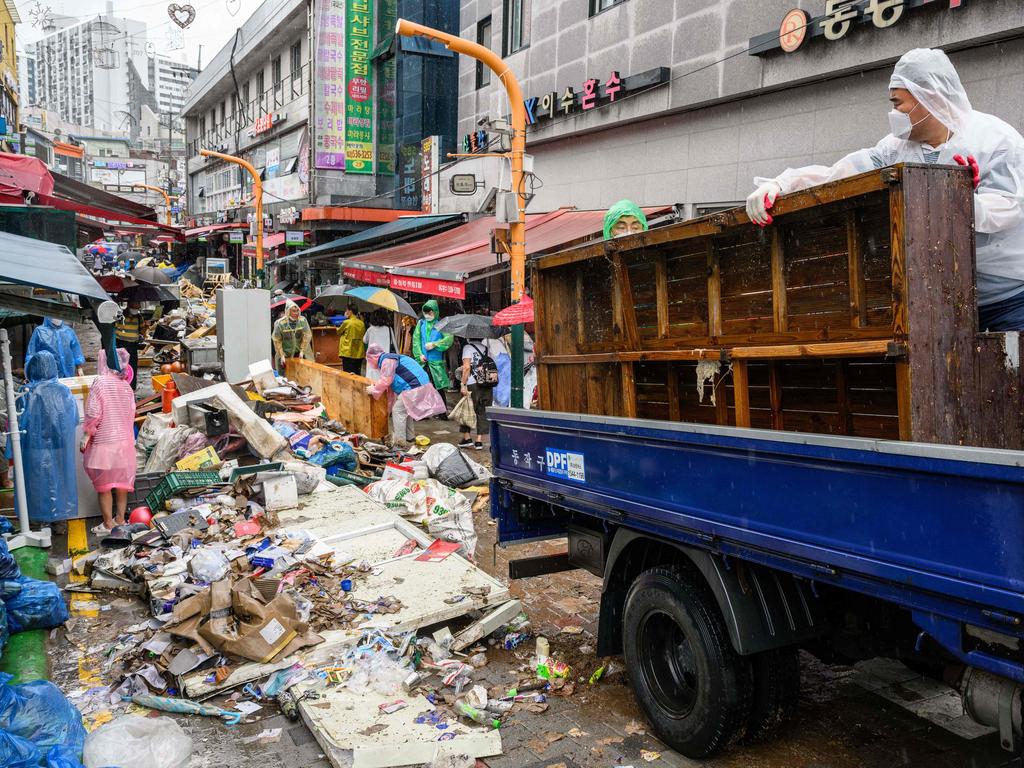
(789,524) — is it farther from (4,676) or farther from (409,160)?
(409,160)

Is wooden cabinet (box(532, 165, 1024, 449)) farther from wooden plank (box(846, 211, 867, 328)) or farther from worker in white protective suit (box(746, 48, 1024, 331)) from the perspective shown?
worker in white protective suit (box(746, 48, 1024, 331))

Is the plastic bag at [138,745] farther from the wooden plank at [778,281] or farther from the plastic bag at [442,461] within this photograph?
the plastic bag at [442,461]

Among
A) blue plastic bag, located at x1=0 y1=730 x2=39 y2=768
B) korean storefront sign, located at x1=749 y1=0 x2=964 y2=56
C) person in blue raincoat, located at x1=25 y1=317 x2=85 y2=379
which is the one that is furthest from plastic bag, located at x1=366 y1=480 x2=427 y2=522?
korean storefront sign, located at x1=749 y1=0 x2=964 y2=56

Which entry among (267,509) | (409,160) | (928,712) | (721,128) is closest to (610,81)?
(721,128)

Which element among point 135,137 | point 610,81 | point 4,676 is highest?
point 135,137

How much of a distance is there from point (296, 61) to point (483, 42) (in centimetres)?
1569

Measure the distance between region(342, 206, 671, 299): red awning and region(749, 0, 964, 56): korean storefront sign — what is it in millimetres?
2956

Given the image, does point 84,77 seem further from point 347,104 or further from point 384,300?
point 384,300

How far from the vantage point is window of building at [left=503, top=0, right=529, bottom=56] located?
56.4 feet

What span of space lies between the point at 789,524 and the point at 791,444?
342 millimetres

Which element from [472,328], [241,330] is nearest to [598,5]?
A: [472,328]

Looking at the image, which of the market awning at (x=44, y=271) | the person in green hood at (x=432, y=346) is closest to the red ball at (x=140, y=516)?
the market awning at (x=44, y=271)

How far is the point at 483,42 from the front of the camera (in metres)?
19.6

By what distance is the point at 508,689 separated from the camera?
489 cm
